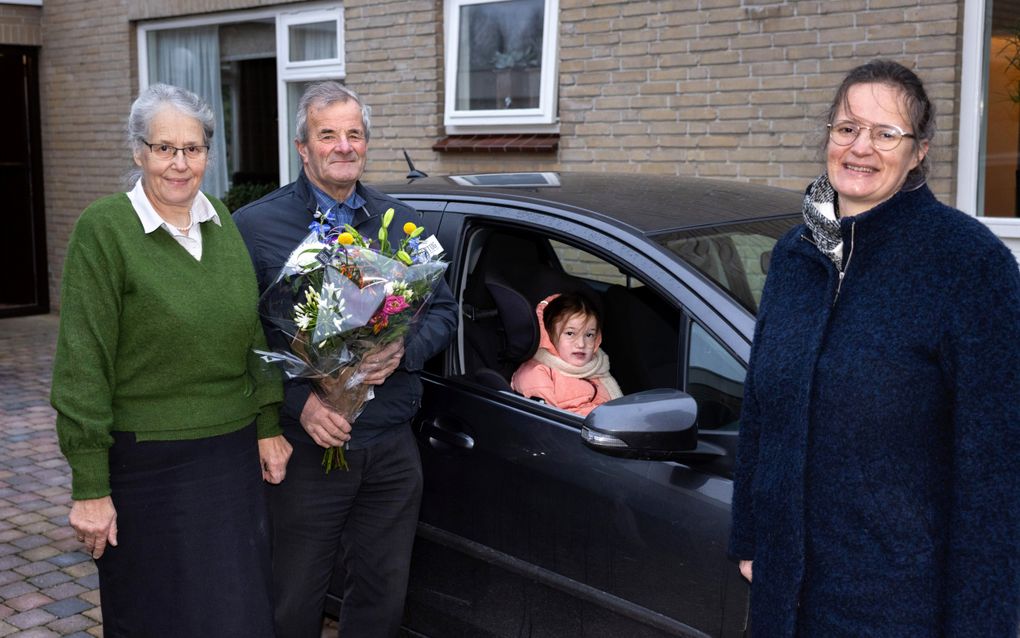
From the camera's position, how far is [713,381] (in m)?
2.88

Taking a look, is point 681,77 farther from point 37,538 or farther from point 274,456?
point 274,456

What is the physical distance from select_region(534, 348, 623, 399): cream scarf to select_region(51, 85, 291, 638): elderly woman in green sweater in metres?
0.97

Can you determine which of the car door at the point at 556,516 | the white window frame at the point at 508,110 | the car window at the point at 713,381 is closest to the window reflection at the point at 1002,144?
the white window frame at the point at 508,110

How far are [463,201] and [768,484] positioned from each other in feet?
5.77

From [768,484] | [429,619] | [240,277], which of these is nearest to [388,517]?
[429,619]

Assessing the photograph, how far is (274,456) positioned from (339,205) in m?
0.76

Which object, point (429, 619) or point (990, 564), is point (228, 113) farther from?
point (990, 564)

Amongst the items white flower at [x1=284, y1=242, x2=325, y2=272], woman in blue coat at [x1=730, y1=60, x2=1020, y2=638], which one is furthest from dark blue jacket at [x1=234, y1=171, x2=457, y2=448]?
woman in blue coat at [x1=730, y1=60, x2=1020, y2=638]

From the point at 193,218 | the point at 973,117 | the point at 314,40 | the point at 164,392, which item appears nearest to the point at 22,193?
the point at 314,40

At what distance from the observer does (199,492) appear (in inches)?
114

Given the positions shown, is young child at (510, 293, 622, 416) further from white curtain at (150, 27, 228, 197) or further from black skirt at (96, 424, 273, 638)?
white curtain at (150, 27, 228, 197)

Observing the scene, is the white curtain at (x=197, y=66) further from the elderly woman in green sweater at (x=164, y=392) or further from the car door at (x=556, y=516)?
the elderly woman in green sweater at (x=164, y=392)

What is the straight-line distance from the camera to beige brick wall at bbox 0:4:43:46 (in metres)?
12.2

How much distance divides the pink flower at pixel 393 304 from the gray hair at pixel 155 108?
24.8 inches
